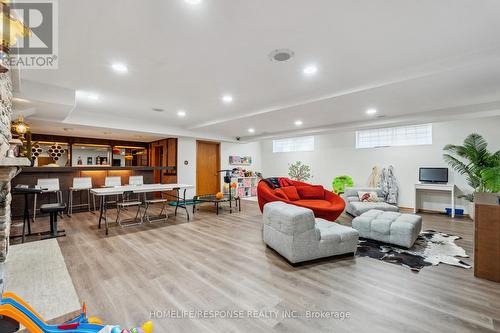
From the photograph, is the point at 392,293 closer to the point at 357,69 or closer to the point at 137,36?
the point at 357,69

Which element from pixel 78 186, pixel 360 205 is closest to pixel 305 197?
pixel 360 205

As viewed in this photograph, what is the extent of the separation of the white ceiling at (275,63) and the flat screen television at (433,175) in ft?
5.29

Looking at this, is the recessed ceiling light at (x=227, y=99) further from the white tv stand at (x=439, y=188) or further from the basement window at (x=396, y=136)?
the white tv stand at (x=439, y=188)

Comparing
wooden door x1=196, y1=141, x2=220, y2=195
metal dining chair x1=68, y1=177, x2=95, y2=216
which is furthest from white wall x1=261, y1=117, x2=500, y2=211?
metal dining chair x1=68, y1=177, x2=95, y2=216

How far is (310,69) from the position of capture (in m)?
3.05

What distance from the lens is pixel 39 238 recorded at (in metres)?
3.82

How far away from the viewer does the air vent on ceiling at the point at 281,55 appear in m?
2.59

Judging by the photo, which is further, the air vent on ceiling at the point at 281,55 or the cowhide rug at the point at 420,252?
the cowhide rug at the point at 420,252

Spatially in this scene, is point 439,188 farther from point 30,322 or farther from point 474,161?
point 30,322

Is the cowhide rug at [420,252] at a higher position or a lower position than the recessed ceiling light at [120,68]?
lower

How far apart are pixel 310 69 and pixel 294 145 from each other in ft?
20.6

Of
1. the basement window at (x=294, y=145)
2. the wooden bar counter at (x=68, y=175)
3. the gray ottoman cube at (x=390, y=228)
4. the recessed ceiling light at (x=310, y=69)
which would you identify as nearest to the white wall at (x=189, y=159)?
the wooden bar counter at (x=68, y=175)

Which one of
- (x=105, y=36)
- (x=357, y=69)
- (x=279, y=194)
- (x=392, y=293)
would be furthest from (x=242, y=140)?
(x=392, y=293)

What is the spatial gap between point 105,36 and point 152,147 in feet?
24.6
